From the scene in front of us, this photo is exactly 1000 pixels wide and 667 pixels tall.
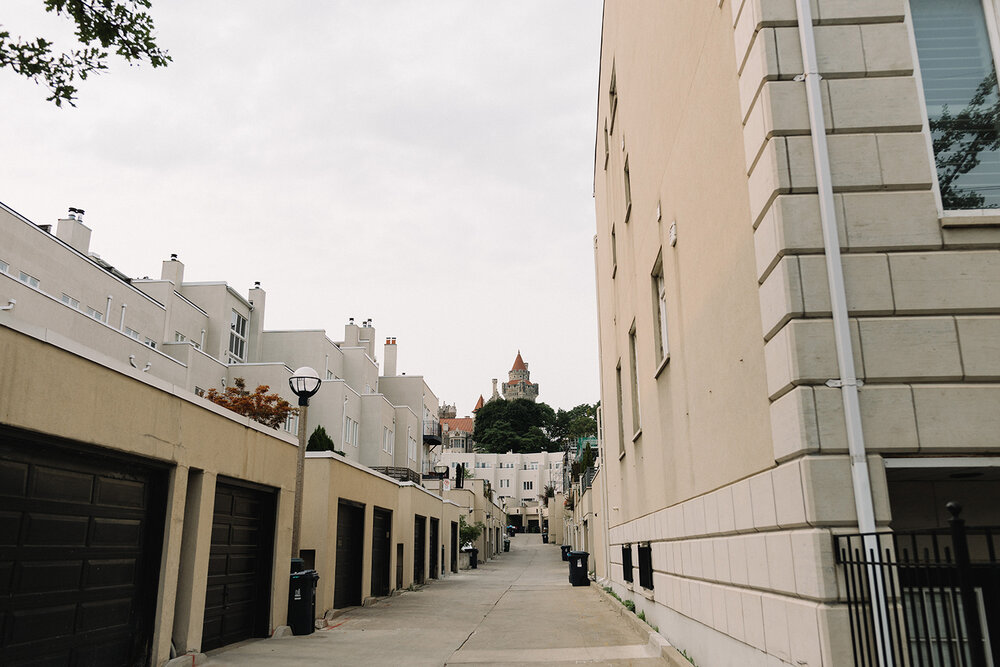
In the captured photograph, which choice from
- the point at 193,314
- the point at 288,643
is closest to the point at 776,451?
the point at 288,643

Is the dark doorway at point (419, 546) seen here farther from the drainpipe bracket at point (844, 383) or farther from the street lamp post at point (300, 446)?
the drainpipe bracket at point (844, 383)

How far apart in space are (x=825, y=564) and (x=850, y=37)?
13.3 ft

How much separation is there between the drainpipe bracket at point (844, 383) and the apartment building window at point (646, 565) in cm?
785

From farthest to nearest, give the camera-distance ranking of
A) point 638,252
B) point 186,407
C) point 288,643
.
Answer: point 638,252 < point 288,643 < point 186,407

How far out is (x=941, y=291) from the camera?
526 cm

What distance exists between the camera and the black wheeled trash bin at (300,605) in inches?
482

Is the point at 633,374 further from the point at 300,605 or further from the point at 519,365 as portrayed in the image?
the point at 519,365

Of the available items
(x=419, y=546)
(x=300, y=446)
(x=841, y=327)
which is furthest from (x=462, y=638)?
(x=419, y=546)

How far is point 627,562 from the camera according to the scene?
53.1 ft

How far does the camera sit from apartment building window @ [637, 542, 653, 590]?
12578 mm

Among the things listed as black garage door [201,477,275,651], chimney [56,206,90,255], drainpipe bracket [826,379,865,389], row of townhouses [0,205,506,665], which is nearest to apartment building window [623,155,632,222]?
row of townhouses [0,205,506,665]

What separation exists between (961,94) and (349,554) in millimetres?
15022

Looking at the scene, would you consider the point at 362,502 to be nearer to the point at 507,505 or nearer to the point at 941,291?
the point at 941,291

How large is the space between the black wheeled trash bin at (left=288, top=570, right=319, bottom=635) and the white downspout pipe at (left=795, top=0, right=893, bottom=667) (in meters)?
9.87
